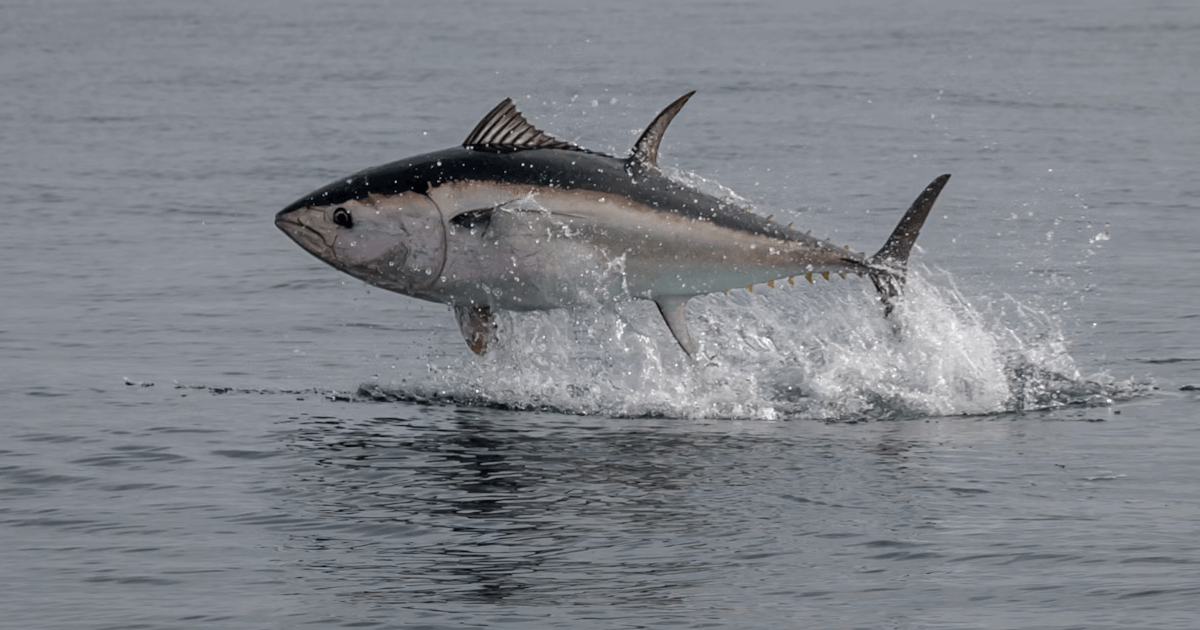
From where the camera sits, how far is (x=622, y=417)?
11992mm

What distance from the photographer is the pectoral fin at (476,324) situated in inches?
443

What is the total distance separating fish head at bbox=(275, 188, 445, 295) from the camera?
10.8 meters

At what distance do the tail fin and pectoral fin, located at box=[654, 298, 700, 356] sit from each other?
3.72 ft

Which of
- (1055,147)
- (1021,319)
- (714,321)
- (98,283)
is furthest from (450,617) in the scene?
(1055,147)

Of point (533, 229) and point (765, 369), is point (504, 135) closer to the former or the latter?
point (533, 229)

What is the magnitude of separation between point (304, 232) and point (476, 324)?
3.71 feet

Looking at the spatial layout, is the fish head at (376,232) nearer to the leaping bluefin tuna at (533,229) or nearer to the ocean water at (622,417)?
the leaping bluefin tuna at (533,229)

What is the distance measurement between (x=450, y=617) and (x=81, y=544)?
2.20m

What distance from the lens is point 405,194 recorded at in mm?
10758

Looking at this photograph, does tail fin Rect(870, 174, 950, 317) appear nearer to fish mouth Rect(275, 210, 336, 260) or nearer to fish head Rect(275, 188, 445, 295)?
fish head Rect(275, 188, 445, 295)

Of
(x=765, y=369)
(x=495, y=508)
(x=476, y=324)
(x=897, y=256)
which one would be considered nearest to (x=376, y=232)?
(x=476, y=324)

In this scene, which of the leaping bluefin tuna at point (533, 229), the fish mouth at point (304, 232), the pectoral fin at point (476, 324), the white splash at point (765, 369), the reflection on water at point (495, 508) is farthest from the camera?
the white splash at point (765, 369)

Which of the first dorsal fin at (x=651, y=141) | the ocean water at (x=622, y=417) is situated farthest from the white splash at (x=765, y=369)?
the first dorsal fin at (x=651, y=141)

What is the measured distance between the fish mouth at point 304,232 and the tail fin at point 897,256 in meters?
3.17
